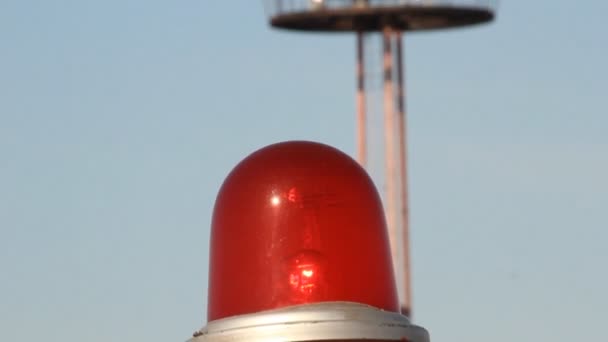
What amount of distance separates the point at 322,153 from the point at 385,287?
0.98 feet

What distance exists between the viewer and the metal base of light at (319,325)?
4715 millimetres

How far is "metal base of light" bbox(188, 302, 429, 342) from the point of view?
4.71 m

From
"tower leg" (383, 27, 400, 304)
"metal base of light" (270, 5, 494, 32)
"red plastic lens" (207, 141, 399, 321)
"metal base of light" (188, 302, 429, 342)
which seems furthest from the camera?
"tower leg" (383, 27, 400, 304)

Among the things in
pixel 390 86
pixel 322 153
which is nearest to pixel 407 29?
pixel 390 86

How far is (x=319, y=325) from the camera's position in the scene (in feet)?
15.5

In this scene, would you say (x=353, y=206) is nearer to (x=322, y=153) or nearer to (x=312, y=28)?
(x=322, y=153)

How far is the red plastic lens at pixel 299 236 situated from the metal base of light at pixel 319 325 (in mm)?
64

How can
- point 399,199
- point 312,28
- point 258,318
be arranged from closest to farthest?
point 258,318 → point 312,28 → point 399,199

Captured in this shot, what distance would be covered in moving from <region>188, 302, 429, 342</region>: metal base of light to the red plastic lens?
64 mm

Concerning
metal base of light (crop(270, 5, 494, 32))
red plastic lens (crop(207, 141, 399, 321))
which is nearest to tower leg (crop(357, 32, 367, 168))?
metal base of light (crop(270, 5, 494, 32))

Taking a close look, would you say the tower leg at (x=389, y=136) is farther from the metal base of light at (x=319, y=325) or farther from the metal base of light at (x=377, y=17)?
the metal base of light at (x=319, y=325)

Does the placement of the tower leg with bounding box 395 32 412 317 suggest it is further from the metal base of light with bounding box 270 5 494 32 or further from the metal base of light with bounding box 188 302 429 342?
the metal base of light with bounding box 188 302 429 342

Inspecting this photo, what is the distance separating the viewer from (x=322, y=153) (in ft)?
16.2

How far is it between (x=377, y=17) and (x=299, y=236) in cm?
2999
